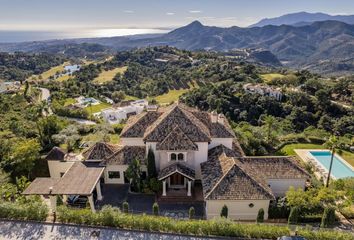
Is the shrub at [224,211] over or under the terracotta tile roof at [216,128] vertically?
under

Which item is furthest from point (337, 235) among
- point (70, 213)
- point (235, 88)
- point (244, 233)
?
point (235, 88)

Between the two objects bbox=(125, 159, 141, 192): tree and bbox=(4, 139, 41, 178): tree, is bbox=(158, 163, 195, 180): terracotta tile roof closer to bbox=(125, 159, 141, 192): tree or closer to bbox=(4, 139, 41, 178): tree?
bbox=(125, 159, 141, 192): tree

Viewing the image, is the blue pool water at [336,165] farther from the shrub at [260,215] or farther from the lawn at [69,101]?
the lawn at [69,101]

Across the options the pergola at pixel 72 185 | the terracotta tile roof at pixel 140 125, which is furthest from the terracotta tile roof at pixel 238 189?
the terracotta tile roof at pixel 140 125

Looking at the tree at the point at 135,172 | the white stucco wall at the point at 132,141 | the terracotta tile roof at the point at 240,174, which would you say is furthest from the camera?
the white stucco wall at the point at 132,141

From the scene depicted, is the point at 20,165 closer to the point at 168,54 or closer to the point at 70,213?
the point at 70,213

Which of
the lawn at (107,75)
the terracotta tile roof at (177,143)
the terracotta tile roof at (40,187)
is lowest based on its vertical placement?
the lawn at (107,75)
